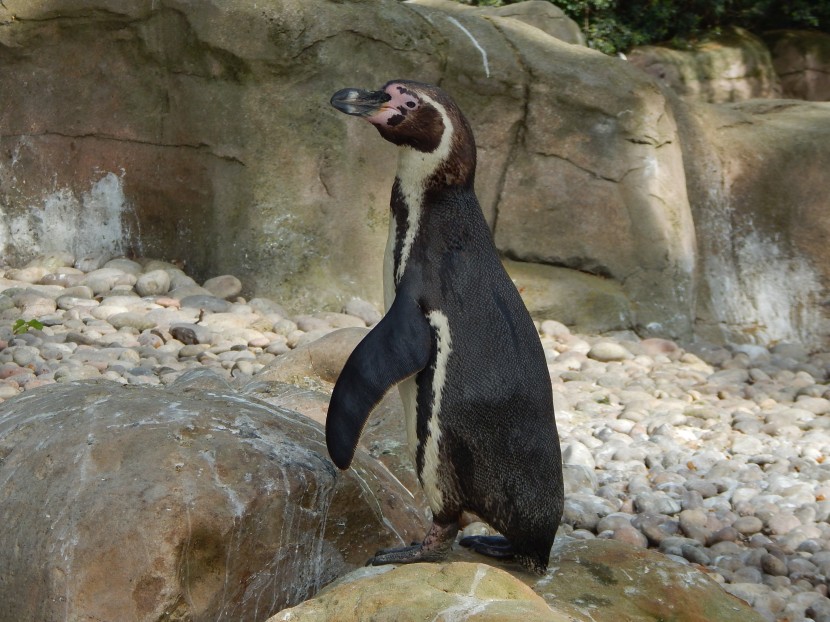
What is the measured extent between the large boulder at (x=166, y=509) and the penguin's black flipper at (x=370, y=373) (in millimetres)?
278

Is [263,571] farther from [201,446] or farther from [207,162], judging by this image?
[207,162]

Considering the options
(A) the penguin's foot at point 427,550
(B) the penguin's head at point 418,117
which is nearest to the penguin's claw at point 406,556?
(A) the penguin's foot at point 427,550

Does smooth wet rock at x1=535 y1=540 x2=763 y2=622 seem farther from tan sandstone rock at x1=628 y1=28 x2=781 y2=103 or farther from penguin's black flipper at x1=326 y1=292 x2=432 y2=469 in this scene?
tan sandstone rock at x1=628 y1=28 x2=781 y2=103

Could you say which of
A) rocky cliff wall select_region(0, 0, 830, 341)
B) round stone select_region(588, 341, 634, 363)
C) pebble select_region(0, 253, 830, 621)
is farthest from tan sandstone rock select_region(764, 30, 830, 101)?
round stone select_region(588, 341, 634, 363)

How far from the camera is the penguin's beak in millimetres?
3033

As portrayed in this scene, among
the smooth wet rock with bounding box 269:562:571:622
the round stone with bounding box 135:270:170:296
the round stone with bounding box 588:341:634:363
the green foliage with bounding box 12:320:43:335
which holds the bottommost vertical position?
the round stone with bounding box 588:341:634:363

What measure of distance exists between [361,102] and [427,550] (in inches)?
48.8

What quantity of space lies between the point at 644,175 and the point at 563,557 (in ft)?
16.5

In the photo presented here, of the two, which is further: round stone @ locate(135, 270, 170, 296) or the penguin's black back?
round stone @ locate(135, 270, 170, 296)

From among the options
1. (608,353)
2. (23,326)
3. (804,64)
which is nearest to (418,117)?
(23,326)

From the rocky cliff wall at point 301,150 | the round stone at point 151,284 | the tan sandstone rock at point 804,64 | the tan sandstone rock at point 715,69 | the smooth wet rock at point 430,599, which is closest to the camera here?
the smooth wet rock at point 430,599

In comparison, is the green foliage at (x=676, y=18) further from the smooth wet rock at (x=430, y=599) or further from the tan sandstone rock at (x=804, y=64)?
the smooth wet rock at (x=430, y=599)

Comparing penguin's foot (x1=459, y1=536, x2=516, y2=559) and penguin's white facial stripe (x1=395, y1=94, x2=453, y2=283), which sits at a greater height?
penguin's white facial stripe (x1=395, y1=94, x2=453, y2=283)

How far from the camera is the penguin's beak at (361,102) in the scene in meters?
3.03
